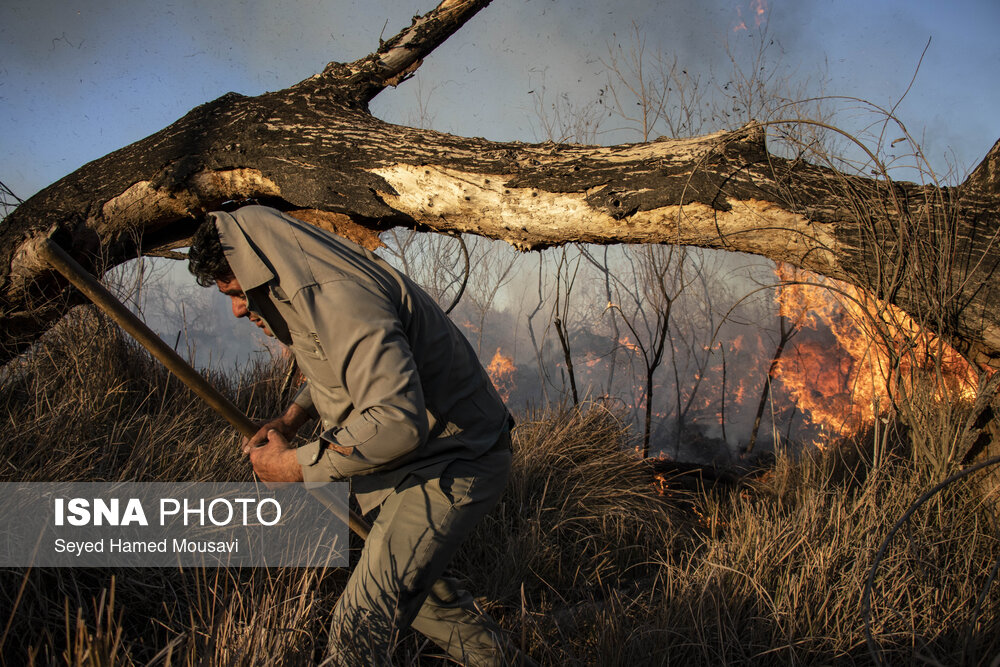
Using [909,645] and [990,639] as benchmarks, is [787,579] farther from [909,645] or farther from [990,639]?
[990,639]

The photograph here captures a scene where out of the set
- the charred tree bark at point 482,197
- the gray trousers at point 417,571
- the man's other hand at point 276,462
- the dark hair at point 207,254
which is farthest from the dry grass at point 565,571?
the dark hair at point 207,254

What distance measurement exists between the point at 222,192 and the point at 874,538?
457cm

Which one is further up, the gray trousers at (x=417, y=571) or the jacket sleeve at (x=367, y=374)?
the jacket sleeve at (x=367, y=374)

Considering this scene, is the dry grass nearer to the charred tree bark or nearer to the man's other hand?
the man's other hand

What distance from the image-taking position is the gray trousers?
6.23 ft

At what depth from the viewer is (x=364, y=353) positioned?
1670mm

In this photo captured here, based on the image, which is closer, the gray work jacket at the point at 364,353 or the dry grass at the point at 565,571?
the gray work jacket at the point at 364,353

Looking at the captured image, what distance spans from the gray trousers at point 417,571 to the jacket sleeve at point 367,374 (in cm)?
31

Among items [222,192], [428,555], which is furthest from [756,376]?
[428,555]

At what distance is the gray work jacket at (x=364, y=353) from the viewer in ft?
→ 5.45

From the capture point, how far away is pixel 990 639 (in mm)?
2512

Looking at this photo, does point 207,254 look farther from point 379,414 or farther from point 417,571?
point 417,571

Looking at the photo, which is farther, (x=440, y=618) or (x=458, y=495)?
(x=440, y=618)

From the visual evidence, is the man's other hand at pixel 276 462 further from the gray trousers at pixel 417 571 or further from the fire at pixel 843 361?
the fire at pixel 843 361
